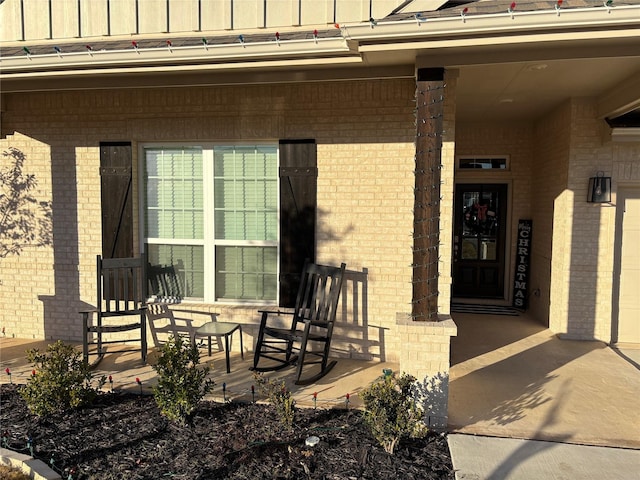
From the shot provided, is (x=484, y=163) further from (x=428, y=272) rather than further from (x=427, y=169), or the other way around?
(x=428, y=272)

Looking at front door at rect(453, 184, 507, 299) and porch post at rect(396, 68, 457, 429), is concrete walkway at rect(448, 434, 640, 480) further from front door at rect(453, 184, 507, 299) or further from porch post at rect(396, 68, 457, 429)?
front door at rect(453, 184, 507, 299)

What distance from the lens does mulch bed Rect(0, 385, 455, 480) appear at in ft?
9.98

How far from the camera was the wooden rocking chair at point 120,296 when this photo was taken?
5.05 metres

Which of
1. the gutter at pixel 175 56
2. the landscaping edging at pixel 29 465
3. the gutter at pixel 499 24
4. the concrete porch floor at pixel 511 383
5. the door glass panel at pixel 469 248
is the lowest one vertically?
the landscaping edging at pixel 29 465

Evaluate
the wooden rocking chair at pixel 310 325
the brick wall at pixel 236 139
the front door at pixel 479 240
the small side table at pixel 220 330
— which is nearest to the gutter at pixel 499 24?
the brick wall at pixel 236 139

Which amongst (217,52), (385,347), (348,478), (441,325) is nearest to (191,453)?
(348,478)

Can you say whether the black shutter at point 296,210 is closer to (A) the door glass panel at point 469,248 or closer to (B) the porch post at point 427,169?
(B) the porch post at point 427,169

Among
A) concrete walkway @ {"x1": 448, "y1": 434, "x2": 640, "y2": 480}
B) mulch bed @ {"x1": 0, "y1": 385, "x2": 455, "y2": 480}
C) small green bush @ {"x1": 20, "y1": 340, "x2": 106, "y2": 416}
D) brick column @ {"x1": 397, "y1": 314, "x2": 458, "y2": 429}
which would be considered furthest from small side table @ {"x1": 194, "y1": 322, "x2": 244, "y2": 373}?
concrete walkway @ {"x1": 448, "y1": 434, "x2": 640, "y2": 480}

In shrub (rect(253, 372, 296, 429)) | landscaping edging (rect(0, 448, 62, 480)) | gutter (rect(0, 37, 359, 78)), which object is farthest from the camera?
gutter (rect(0, 37, 359, 78))

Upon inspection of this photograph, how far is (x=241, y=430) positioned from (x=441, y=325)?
170 centimetres

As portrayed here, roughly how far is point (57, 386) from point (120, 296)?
1.92 meters

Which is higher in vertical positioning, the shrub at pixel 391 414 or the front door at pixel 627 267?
the front door at pixel 627 267

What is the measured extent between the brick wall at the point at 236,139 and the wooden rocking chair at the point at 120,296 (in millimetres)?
343

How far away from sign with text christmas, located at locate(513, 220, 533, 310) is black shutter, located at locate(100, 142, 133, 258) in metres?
5.84
